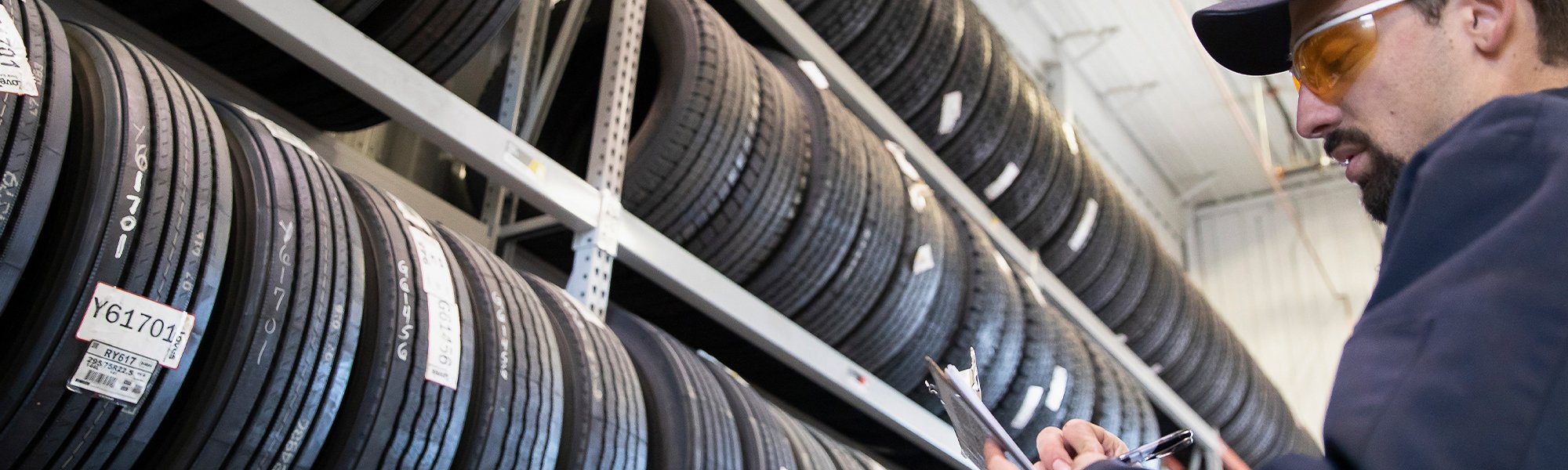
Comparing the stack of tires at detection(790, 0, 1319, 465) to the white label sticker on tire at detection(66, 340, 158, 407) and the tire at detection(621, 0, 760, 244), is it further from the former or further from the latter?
the white label sticker on tire at detection(66, 340, 158, 407)

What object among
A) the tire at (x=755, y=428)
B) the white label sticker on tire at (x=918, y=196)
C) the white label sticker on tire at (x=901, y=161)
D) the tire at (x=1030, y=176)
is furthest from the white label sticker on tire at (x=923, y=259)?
the tire at (x=1030, y=176)

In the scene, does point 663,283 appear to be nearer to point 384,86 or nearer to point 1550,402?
point 384,86

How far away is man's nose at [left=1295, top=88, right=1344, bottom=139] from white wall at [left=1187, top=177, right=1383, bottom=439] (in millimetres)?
10170

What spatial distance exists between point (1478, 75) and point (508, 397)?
56.8 inches

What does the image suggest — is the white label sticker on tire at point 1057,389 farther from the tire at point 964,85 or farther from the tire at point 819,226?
the tire at point 819,226

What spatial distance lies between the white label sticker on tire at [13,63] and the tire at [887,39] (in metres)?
2.86

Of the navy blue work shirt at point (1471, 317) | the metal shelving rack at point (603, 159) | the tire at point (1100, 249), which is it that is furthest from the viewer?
the tire at point (1100, 249)

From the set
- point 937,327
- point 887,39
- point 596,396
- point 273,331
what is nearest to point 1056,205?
point 887,39

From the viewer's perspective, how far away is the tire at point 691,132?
277 cm

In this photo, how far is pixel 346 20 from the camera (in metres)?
2.18

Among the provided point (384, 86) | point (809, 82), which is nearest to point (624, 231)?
point (384, 86)

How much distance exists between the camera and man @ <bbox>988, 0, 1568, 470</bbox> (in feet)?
2.09

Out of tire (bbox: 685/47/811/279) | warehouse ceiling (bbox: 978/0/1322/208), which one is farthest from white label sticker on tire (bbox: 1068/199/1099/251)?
warehouse ceiling (bbox: 978/0/1322/208)

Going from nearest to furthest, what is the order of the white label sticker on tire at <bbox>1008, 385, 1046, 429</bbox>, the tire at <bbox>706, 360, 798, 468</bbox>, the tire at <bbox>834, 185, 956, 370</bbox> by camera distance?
the tire at <bbox>706, 360, 798, 468</bbox> < the tire at <bbox>834, 185, 956, 370</bbox> < the white label sticker on tire at <bbox>1008, 385, 1046, 429</bbox>
